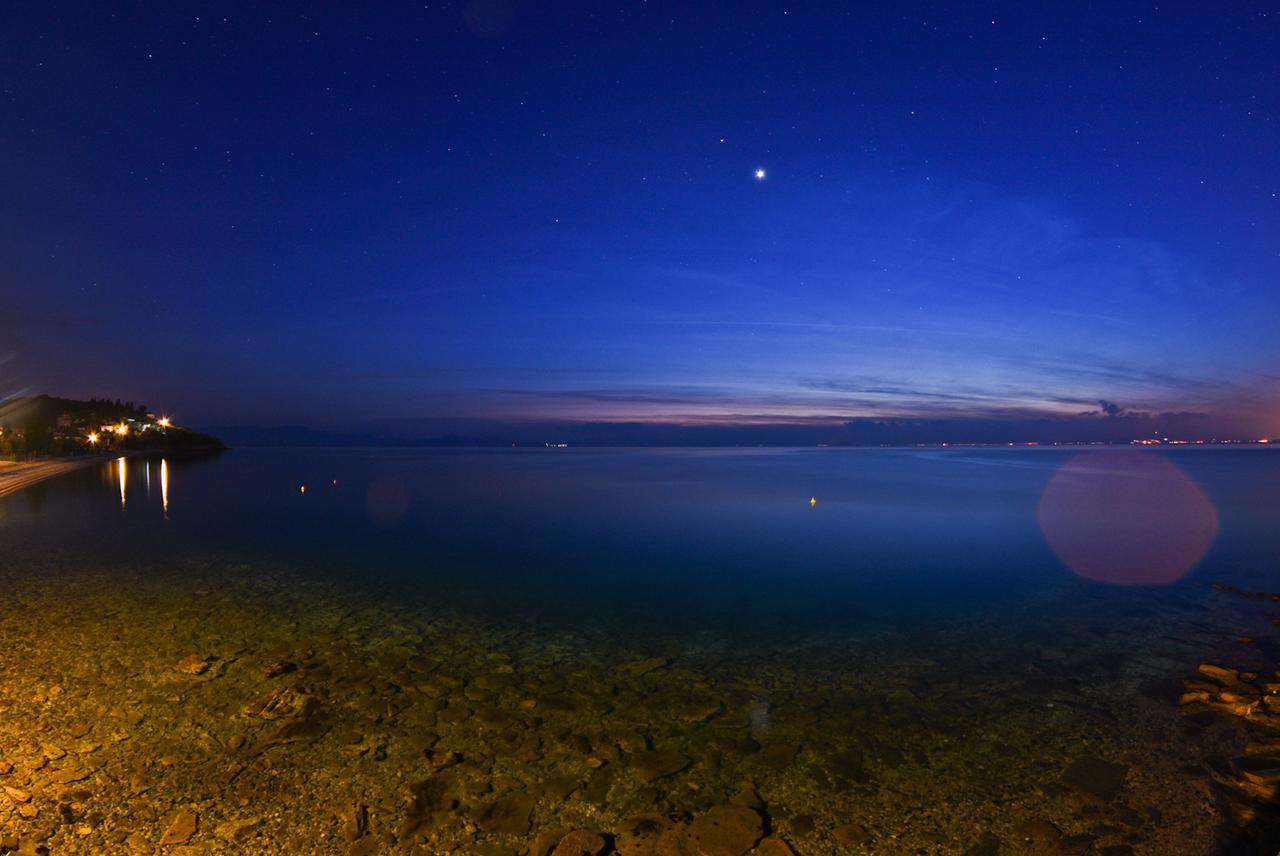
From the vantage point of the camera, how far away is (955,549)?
26453 mm

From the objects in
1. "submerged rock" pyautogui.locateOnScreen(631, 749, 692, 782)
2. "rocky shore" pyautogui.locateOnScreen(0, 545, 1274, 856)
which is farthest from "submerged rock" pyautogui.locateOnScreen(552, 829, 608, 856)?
"submerged rock" pyautogui.locateOnScreen(631, 749, 692, 782)

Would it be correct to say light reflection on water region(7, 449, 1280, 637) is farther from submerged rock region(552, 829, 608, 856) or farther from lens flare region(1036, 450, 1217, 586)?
submerged rock region(552, 829, 608, 856)

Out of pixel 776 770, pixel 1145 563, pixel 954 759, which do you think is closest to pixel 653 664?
pixel 776 770

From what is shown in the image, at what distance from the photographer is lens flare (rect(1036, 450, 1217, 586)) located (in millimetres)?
22156

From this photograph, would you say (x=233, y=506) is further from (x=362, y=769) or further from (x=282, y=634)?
(x=362, y=769)

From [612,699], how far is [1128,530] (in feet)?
107

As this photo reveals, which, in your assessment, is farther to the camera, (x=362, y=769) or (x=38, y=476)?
(x=38, y=476)

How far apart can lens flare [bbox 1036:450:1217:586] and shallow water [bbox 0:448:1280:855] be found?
1.55 ft

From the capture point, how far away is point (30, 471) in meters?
53.8

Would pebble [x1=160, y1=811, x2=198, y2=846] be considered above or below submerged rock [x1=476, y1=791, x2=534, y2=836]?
above

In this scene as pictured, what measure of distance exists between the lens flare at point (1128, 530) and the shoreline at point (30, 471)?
54659 millimetres

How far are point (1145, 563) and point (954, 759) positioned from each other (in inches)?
809

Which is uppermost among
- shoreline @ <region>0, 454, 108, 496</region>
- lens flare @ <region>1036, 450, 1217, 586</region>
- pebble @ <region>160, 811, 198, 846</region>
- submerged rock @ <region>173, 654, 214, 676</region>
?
shoreline @ <region>0, 454, 108, 496</region>

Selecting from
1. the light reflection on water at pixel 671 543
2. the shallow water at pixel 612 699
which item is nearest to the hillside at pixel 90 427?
the light reflection on water at pixel 671 543
